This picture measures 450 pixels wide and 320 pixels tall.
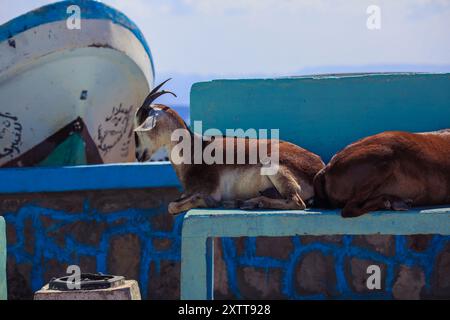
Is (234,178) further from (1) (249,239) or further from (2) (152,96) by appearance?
(1) (249,239)

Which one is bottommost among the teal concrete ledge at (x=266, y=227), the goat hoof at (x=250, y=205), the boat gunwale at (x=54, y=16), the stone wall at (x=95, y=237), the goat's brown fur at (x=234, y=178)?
the stone wall at (x=95, y=237)

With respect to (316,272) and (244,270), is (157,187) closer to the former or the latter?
(244,270)

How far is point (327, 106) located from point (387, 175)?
6.56ft

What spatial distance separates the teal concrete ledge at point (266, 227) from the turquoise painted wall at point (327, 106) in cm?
196

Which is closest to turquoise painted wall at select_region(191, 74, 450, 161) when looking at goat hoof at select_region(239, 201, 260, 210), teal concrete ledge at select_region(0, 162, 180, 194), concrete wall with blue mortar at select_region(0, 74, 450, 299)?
concrete wall with blue mortar at select_region(0, 74, 450, 299)

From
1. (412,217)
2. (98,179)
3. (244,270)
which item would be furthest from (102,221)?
(412,217)

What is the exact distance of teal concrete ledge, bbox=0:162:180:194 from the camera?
893 centimetres

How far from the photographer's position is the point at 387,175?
5.84 metres

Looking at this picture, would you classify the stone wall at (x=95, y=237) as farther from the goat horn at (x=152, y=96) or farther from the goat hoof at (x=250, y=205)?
the goat hoof at (x=250, y=205)

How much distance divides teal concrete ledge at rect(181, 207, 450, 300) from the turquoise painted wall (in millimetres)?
1956

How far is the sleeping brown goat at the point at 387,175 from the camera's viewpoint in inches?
229

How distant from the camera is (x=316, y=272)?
27.4ft

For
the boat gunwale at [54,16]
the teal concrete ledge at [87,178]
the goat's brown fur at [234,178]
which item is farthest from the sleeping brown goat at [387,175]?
the boat gunwale at [54,16]
